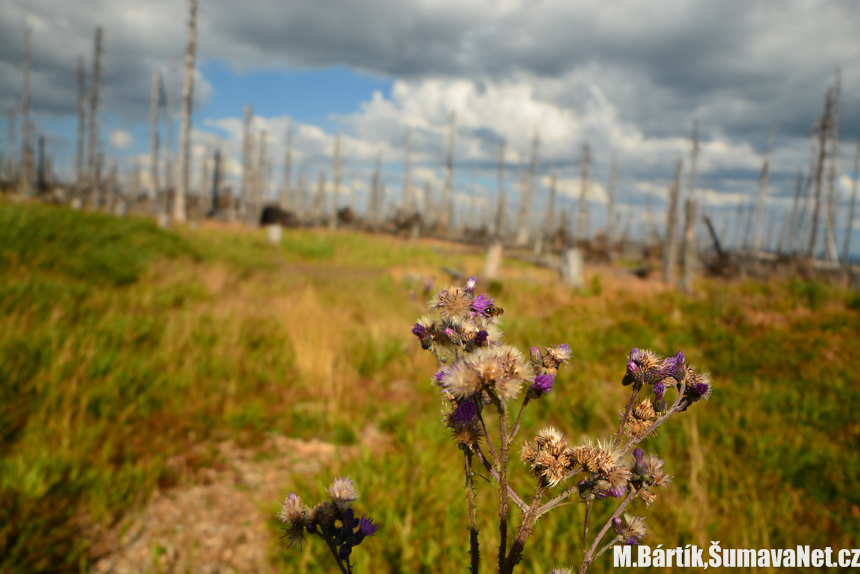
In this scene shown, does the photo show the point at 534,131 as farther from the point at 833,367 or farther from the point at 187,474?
the point at 187,474

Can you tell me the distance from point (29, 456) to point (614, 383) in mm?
5134

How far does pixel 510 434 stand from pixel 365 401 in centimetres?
433

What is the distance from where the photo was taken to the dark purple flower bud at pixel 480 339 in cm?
63

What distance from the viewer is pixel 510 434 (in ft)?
2.01

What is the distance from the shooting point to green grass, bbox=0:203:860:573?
8.82ft

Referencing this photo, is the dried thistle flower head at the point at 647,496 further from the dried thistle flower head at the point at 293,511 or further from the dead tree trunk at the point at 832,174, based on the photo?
the dead tree trunk at the point at 832,174

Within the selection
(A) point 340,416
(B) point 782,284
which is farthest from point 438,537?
(B) point 782,284

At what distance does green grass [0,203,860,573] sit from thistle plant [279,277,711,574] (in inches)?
78.8

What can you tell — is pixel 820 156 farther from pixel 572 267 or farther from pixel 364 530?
pixel 364 530

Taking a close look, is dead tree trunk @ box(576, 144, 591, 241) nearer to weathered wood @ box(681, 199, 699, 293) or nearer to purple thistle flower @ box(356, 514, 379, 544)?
weathered wood @ box(681, 199, 699, 293)

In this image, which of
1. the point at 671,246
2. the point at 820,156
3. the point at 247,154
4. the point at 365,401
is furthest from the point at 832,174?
the point at 247,154

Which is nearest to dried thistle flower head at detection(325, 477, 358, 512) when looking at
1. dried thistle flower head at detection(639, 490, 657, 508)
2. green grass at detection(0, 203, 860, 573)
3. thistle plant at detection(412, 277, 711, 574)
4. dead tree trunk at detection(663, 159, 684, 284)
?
thistle plant at detection(412, 277, 711, 574)

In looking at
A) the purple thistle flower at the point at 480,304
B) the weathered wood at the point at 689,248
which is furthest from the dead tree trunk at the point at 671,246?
the purple thistle flower at the point at 480,304

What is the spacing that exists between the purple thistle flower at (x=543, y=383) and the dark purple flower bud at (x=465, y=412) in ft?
0.31
